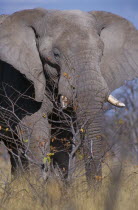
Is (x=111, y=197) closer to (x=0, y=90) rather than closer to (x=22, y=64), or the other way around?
(x=22, y=64)

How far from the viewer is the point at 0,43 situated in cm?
802

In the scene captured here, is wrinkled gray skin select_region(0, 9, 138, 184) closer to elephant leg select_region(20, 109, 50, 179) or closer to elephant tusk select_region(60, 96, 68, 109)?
elephant tusk select_region(60, 96, 68, 109)

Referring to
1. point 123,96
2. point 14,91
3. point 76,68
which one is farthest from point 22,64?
point 123,96

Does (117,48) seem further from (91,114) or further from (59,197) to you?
(59,197)

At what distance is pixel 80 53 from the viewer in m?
7.37

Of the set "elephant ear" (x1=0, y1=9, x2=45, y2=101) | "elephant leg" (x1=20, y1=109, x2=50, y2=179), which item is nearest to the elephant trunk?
"elephant leg" (x1=20, y1=109, x2=50, y2=179)

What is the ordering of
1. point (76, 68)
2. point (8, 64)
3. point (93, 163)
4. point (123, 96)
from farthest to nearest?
1. point (123, 96)
2. point (8, 64)
3. point (76, 68)
4. point (93, 163)

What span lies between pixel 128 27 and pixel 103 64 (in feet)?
2.81

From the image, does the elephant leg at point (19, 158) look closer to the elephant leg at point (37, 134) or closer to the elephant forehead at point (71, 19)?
the elephant leg at point (37, 134)

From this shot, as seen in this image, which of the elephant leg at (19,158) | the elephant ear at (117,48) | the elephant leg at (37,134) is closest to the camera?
the elephant leg at (19,158)

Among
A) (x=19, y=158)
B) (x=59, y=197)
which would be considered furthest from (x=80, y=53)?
(x=59, y=197)

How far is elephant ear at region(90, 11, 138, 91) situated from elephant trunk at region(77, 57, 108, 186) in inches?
38.7

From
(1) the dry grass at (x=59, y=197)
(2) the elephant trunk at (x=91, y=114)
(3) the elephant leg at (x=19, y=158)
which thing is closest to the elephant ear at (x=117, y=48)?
(2) the elephant trunk at (x=91, y=114)

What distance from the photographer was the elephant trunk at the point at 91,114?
21.4 ft
